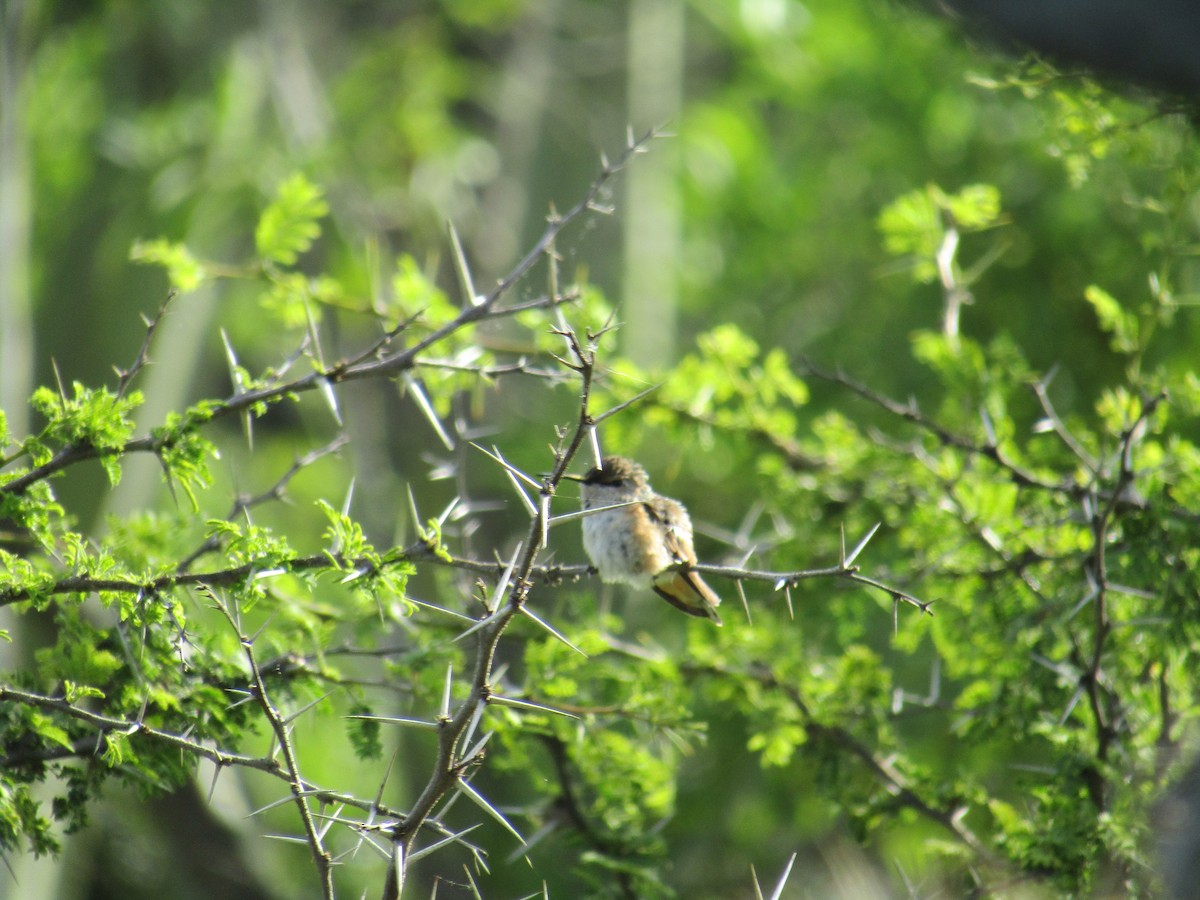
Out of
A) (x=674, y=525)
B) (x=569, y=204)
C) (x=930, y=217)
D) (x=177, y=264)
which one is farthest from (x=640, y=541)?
(x=569, y=204)

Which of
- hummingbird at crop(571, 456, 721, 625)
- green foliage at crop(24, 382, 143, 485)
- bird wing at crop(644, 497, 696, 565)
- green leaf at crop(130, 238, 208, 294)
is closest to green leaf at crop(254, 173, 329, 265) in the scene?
green leaf at crop(130, 238, 208, 294)

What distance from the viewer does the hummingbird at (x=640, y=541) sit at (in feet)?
13.4

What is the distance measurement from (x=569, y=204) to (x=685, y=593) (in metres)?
8.06

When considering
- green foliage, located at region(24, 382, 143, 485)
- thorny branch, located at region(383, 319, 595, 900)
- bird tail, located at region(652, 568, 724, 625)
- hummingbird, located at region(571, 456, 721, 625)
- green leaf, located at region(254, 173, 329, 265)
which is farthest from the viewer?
hummingbird, located at region(571, 456, 721, 625)

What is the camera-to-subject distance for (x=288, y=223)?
3.76m

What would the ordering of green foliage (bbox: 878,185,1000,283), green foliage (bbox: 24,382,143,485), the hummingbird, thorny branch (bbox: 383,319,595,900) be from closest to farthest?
thorny branch (bbox: 383,319,595,900) → green foliage (bbox: 24,382,143,485) → the hummingbird → green foliage (bbox: 878,185,1000,283)

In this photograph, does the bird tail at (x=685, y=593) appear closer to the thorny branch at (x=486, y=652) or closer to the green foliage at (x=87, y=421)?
the thorny branch at (x=486, y=652)

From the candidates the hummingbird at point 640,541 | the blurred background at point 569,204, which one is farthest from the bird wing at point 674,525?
the blurred background at point 569,204

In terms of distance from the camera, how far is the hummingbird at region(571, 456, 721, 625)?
408 centimetres

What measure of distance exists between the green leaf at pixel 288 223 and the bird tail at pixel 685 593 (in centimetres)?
169

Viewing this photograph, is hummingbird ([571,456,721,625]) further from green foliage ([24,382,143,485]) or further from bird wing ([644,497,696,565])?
green foliage ([24,382,143,485])

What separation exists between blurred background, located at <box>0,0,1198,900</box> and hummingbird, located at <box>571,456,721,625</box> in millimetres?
907

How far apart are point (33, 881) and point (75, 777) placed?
3.85 metres

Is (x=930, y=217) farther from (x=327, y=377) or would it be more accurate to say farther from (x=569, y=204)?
(x=569, y=204)
